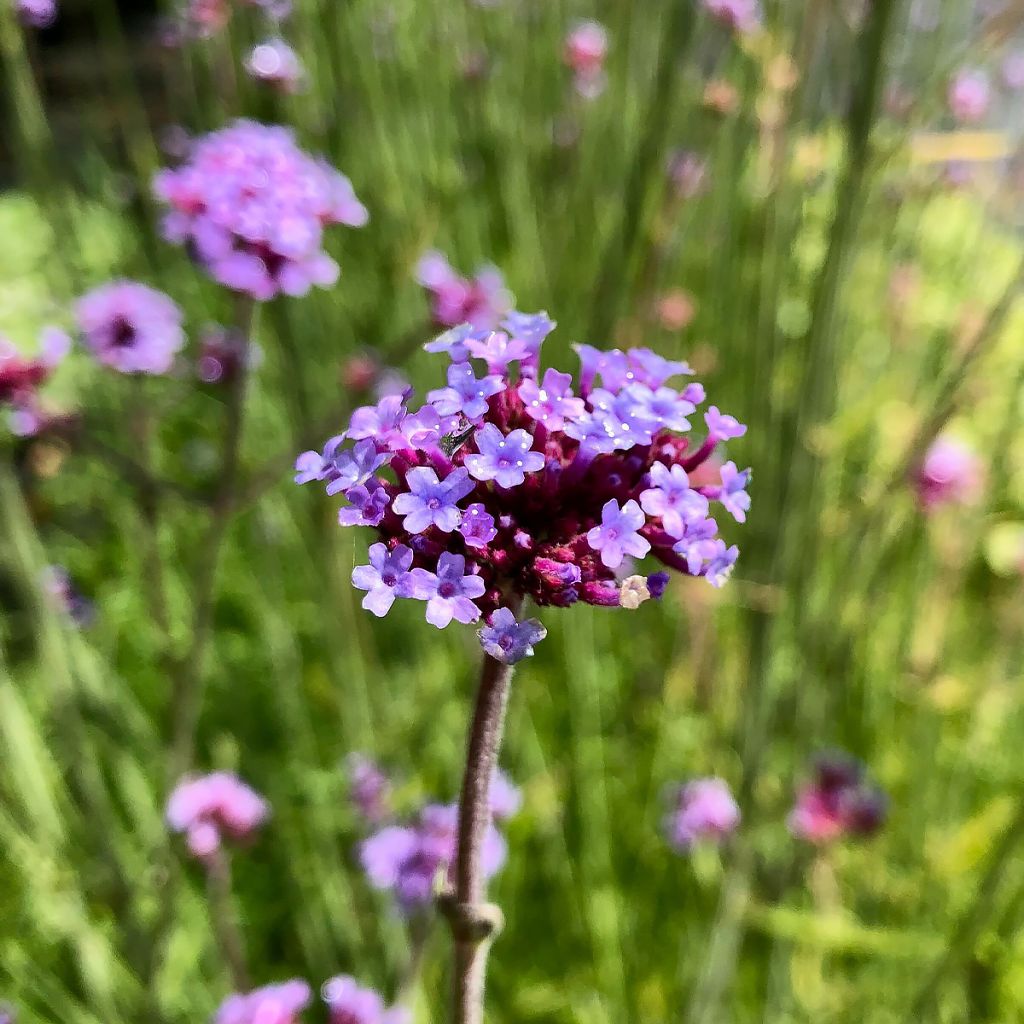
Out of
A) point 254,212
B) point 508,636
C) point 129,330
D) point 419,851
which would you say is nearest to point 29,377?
point 129,330

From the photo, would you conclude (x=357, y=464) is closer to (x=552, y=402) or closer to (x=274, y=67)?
(x=552, y=402)

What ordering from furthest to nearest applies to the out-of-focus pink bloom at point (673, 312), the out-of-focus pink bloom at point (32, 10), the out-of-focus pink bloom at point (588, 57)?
the out-of-focus pink bloom at point (588, 57), the out-of-focus pink bloom at point (673, 312), the out-of-focus pink bloom at point (32, 10)

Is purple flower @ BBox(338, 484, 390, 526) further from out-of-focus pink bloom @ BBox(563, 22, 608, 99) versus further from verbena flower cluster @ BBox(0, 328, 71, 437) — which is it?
out-of-focus pink bloom @ BBox(563, 22, 608, 99)

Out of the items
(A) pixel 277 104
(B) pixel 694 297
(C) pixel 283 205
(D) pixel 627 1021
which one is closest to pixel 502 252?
(B) pixel 694 297

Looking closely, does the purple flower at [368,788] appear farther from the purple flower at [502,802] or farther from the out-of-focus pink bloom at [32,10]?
the out-of-focus pink bloom at [32,10]

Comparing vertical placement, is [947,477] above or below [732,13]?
below

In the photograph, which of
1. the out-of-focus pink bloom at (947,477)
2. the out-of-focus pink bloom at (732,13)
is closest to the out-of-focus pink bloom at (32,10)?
the out-of-focus pink bloom at (732,13)

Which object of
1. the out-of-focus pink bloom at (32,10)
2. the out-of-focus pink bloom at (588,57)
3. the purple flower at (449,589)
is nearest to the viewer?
the purple flower at (449,589)
